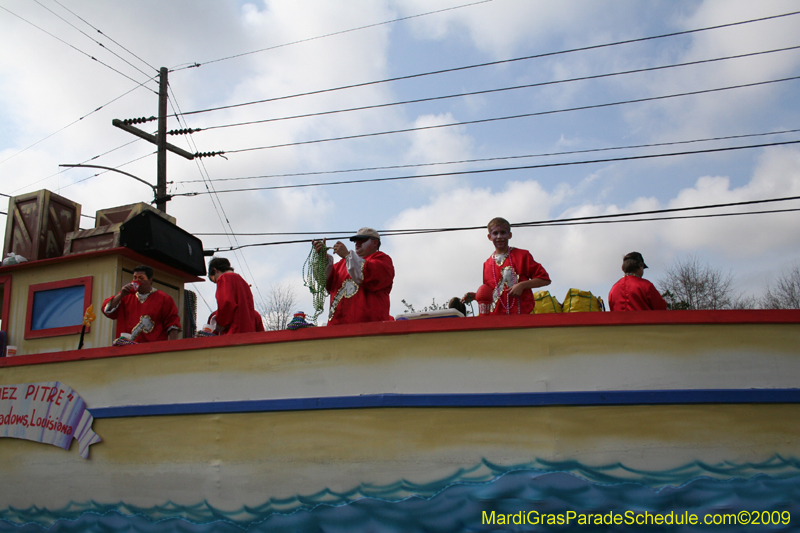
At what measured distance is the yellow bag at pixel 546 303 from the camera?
4.22m

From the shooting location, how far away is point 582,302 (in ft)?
13.3

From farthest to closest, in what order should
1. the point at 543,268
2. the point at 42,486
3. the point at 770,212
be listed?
1. the point at 770,212
2. the point at 42,486
3. the point at 543,268

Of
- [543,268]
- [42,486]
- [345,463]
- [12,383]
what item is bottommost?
[42,486]

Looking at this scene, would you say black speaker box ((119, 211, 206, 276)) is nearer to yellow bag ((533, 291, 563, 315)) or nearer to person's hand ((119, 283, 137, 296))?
person's hand ((119, 283, 137, 296))

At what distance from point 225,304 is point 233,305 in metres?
0.07

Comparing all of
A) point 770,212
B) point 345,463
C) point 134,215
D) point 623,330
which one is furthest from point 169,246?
point 770,212

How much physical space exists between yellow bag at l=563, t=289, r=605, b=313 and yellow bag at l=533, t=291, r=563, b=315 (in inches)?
4.5

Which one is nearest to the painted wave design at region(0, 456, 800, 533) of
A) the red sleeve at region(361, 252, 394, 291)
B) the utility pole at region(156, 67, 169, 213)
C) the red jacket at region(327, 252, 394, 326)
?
the red jacket at region(327, 252, 394, 326)

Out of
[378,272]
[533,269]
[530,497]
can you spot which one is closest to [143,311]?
[378,272]

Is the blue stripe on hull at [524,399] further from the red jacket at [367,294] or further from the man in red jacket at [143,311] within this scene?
the man in red jacket at [143,311]

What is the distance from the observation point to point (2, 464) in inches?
193

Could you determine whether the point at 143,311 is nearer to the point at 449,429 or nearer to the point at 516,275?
the point at 449,429

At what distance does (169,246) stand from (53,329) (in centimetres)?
137

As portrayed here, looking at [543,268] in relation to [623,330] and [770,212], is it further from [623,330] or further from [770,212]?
[770,212]
